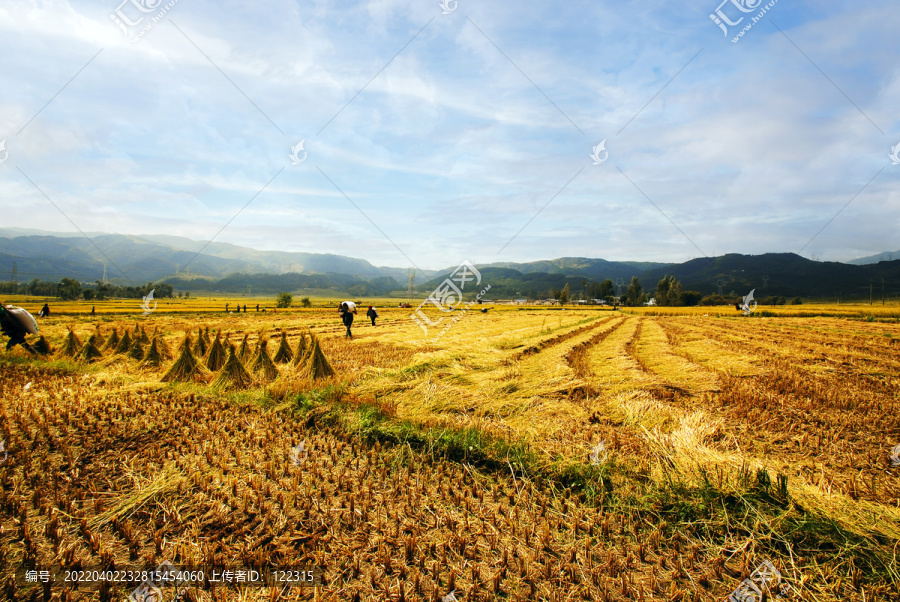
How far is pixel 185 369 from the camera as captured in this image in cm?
866

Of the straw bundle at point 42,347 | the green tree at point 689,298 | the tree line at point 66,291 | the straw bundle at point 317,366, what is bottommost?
the tree line at point 66,291

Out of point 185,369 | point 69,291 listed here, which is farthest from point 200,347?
point 69,291

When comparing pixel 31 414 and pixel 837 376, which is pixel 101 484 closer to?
pixel 31 414

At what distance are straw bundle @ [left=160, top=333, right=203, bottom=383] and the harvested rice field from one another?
0.48 meters

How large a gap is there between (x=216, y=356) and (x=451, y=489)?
8304mm

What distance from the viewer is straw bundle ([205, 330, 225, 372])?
30.3 feet

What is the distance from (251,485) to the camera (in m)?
4.05

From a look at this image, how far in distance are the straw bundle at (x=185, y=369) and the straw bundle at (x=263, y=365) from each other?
1.21 metres

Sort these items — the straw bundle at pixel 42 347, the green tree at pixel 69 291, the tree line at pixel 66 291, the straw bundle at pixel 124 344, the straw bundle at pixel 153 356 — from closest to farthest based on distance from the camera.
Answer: the straw bundle at pixel 153 356 < the straw bundle at pixel 124 344 < the straw bundle at pixel 42 347 < the green tree at pixel 69 291 < the tree line at pixel 66 291

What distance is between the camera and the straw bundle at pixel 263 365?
354 inches

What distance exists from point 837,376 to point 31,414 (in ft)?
60.0

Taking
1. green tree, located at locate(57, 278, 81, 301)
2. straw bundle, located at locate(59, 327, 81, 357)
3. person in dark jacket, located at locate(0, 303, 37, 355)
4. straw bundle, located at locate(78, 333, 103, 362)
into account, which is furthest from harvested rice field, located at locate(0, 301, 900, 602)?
green tree, located at locate(57, 278, 81, 301)

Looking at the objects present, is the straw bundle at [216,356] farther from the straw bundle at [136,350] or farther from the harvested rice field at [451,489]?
the straw bundle at [136,350]

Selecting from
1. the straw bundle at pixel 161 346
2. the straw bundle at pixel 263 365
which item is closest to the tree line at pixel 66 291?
the straw bundle at pixel 161 346
